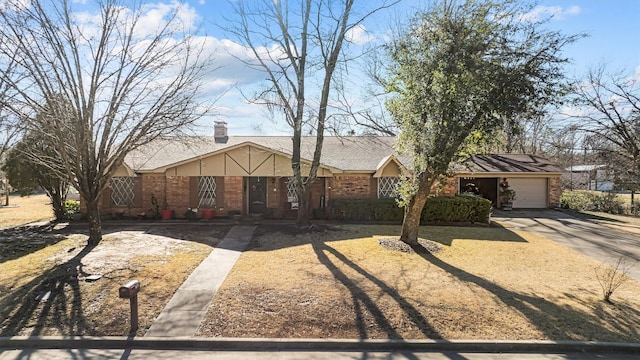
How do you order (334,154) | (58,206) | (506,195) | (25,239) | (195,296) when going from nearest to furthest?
(195,296) < (25,239) < (58,206) < (334,154) < (506,195)

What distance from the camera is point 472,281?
8.15 metres

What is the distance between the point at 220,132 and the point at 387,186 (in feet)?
35.2

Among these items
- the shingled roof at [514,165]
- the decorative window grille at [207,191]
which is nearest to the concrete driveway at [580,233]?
the shingled roof at [514,165]

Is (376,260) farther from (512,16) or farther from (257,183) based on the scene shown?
(257,183)

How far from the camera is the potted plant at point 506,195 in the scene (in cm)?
2081

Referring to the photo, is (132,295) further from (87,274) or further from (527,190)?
(527,190)

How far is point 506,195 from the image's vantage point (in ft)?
68.8

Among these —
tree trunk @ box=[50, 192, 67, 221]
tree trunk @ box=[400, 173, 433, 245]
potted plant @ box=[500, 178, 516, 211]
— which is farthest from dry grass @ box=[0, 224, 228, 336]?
potted plant @ box=[500, 178, 516, 211]

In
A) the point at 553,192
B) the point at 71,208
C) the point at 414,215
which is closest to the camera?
the point at 414,215

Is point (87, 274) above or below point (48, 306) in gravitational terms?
above

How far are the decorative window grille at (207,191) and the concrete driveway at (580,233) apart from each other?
45.0 ft

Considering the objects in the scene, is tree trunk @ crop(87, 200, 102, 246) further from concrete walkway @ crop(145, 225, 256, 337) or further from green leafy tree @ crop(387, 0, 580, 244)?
green leafy tree @ crop(387, 0, 580, 244)

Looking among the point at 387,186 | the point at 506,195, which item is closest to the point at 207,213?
the point at 387,186

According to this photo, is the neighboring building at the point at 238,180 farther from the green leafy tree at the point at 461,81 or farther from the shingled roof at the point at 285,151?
the green leafy tree at the point at 461,81
